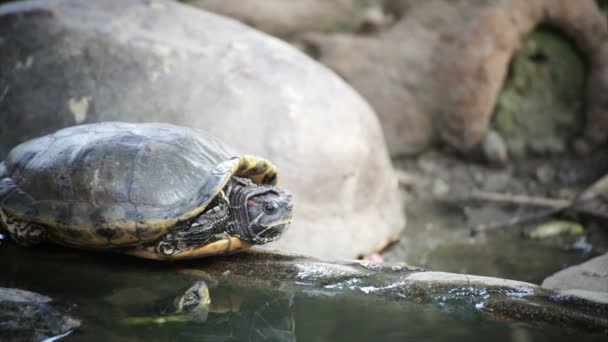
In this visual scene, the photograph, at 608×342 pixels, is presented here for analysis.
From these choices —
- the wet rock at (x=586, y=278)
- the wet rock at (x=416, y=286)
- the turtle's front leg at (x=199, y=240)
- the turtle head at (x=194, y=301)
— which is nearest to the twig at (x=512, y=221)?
the wet rock at (x=586, y=278)

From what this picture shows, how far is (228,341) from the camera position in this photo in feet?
7.21

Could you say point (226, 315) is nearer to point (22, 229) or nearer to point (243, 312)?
point (243, 312)

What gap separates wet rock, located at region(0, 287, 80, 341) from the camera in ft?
6.97

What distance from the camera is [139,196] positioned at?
8.45 feet

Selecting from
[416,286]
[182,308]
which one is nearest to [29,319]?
[182,308]

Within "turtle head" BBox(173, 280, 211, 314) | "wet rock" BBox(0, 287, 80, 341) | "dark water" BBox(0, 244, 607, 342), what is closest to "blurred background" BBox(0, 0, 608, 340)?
"dark water" BBox(0, 244, 607, 342)

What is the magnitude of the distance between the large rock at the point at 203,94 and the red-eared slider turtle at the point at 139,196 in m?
0.82

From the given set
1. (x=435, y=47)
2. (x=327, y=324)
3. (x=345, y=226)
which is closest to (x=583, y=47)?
(x=435, y=47)

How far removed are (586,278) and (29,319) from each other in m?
2.47

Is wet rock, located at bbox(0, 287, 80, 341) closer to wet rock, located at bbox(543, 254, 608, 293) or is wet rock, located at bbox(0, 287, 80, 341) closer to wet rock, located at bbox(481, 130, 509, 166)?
wet rock, located at bbox(543, 254, 608, 293)

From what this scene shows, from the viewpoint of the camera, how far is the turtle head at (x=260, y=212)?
2736mm

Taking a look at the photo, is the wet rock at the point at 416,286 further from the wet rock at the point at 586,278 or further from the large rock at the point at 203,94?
the large rock at the point at 203,94

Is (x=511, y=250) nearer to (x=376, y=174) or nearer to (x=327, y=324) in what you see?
(x=376, y=174)

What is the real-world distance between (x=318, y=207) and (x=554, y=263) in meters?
1.72
